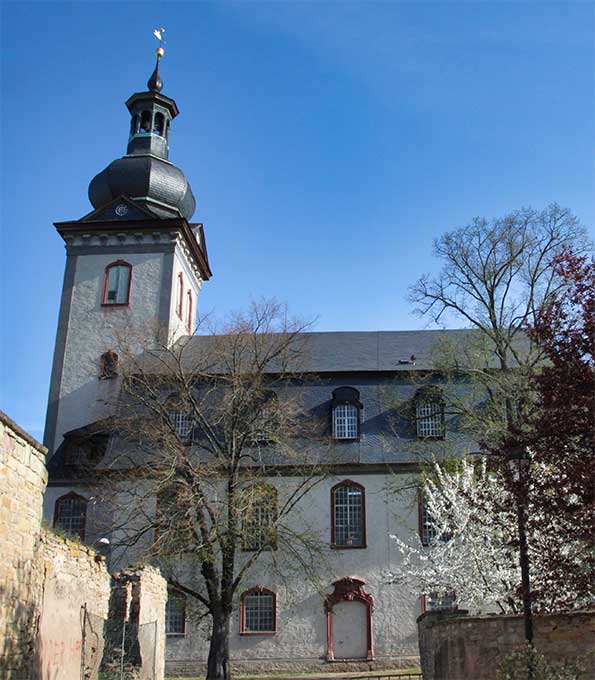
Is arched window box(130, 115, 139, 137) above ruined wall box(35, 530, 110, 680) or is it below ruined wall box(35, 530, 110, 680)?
above

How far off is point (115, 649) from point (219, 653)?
772cm

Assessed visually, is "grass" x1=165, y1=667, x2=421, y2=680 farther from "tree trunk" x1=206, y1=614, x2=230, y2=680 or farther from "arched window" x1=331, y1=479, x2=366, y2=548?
"arched window" x1=331, y1=479, x2=366, y2=548

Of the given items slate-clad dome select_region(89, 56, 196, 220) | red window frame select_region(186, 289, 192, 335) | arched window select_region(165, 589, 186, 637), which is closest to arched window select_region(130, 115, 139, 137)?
slate-clad dome select_region(89, 56, 196, 220)

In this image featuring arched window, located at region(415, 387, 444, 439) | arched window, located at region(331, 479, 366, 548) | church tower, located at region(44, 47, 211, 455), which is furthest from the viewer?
church tower, located at region(44, 47, 211, 455)

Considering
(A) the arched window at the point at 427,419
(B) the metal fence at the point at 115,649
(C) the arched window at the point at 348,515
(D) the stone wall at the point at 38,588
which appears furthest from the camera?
(A) the arched window at the point at 427,419

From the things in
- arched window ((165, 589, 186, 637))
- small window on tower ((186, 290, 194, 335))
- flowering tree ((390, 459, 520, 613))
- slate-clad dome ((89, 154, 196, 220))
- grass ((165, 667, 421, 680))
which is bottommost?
grass ((165, 667, 421, 680))

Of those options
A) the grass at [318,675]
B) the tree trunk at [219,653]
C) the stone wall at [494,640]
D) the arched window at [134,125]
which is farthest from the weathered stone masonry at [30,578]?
the arched window at [134,125]

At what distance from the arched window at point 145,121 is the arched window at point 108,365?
12209mm

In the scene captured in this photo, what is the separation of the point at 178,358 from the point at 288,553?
23.8ft

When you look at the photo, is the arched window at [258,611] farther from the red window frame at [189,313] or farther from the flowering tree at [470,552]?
the red window frame at [189,313]

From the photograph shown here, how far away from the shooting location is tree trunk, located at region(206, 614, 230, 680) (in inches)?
854

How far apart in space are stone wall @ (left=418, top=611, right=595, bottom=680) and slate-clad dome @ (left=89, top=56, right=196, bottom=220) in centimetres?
2574

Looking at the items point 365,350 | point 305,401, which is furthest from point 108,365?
point 365,350

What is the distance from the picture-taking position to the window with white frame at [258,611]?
27.0 m
